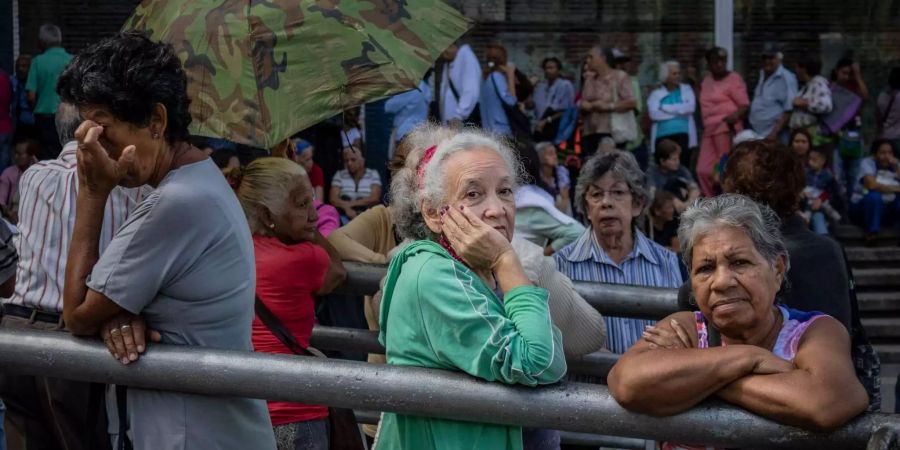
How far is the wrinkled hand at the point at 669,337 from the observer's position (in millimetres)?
3219

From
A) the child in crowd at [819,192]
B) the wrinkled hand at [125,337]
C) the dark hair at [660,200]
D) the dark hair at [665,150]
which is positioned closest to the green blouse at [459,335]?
the wrinkled hand at [125,337]

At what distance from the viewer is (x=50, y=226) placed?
4.27 metres

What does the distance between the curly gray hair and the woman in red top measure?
765mm

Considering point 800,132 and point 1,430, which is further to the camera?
point 800,132

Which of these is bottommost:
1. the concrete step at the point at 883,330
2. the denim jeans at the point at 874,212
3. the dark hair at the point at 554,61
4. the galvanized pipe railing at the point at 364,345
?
the concrete step at the point at 883,330

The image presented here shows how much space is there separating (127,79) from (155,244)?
428 millimetres

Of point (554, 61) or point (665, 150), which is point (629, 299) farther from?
point (554, 61)

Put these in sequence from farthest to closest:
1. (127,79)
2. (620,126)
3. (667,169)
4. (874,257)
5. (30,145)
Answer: (620,126), (667,169), (874,257), (30,145), (127,79)

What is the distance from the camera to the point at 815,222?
1374 centimetres

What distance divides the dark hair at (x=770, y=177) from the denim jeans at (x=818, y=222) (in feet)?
32.1

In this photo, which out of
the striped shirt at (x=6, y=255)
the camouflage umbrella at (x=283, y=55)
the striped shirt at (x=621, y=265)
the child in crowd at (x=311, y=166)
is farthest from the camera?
the child in crowd at (x=311, y=166)

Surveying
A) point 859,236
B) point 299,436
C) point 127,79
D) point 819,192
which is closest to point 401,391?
point 127,79

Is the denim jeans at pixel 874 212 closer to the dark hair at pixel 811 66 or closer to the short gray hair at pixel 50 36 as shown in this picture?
the dark hair at pixel 811 66

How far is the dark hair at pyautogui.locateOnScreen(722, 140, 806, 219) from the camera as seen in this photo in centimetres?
417
